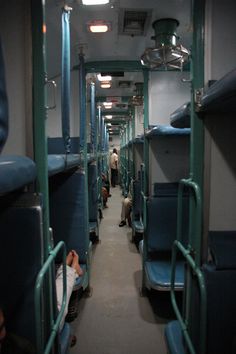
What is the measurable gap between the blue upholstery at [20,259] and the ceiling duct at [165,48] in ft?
8.09

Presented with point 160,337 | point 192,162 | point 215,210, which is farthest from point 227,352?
point 160,337

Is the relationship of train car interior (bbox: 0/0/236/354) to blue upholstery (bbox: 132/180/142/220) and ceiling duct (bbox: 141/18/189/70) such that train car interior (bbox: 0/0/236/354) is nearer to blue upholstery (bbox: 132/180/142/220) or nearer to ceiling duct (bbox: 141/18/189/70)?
ceiling duct (bbox: 141/18/189/70)

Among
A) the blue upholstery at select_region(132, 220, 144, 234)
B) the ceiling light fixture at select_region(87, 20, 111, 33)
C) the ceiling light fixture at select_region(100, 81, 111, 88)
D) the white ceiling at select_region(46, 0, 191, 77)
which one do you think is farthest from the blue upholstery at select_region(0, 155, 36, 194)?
the ceiling light fixture at select_region(100, 81, 111, 88)

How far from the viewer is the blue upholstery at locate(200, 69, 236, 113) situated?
1.29 meters

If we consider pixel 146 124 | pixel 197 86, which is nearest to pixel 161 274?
pixel 146 124

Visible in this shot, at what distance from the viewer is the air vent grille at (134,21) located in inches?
121

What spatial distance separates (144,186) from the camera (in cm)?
403

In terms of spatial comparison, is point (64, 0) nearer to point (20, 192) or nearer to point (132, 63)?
point (132, 63)

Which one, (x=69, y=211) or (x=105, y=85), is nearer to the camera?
(x=69, y=211)

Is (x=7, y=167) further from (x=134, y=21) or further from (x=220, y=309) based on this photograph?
(x=134, y=21)

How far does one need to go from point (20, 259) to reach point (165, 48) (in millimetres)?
2663

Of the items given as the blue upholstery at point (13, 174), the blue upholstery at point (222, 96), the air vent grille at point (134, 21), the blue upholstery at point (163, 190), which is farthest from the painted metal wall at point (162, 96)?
the blue upholstery at point (13, 174)

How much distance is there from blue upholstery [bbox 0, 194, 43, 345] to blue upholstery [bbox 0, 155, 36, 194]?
254 mm

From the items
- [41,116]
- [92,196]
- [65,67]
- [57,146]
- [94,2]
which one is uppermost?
[94,2]
